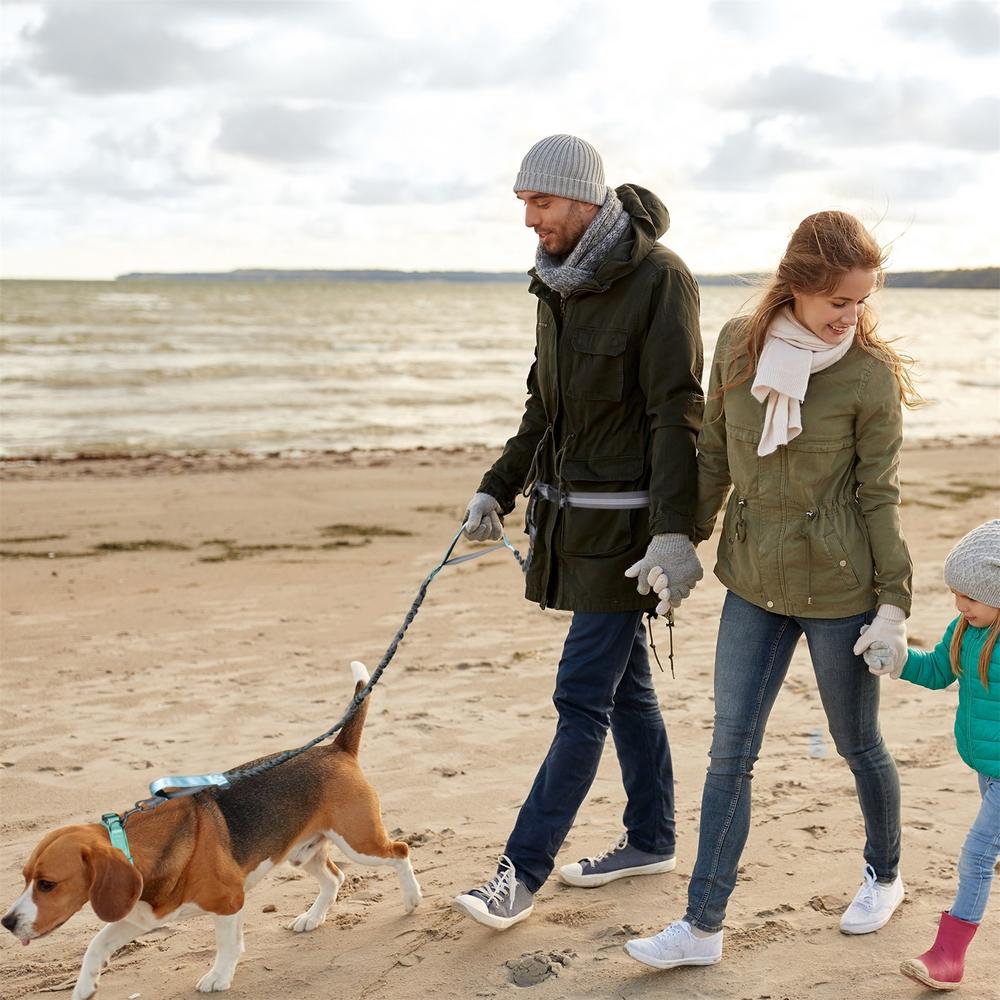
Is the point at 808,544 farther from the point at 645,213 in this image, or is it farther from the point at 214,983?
the point at 214,983

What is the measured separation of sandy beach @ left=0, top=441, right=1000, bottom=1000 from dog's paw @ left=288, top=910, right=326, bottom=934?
60 millimetres

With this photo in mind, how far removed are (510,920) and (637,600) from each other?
108 centimetres

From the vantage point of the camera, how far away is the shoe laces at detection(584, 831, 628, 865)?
413 cm

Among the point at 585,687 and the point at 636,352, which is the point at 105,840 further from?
the point at 636,352

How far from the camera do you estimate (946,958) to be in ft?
11.0

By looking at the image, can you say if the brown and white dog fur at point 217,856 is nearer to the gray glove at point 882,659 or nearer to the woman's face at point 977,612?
the gray glove at point 882,659

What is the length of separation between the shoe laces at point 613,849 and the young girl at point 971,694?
1085 millimetres

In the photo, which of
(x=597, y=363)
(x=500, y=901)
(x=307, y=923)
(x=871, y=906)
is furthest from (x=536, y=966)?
(x=597, y=363)

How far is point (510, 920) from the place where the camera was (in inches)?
146

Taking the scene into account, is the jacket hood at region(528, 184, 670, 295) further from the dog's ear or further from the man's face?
the dog's ear

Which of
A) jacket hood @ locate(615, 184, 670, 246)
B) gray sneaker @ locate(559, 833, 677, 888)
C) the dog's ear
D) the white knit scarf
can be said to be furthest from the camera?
gray sneaker @ locate(559, 833, 677, 888)

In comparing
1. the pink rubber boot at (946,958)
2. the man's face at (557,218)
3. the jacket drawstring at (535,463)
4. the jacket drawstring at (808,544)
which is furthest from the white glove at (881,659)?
the man's face at (557,218)

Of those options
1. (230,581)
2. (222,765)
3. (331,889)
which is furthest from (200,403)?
(331,889)

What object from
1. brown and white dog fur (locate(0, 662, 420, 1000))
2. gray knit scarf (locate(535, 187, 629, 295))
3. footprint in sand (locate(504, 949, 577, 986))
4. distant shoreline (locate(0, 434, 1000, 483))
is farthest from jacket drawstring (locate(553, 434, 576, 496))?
distant shoreline (locate(0, 434, 1000, 483))
